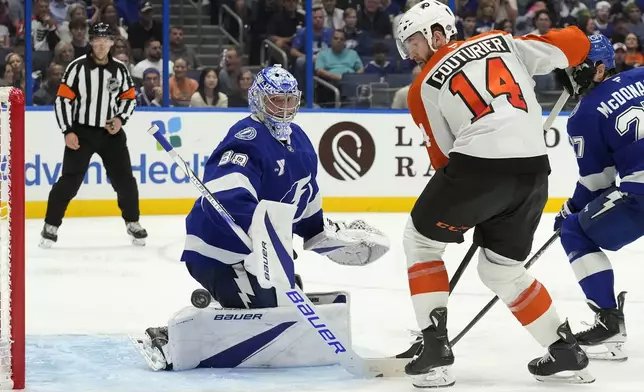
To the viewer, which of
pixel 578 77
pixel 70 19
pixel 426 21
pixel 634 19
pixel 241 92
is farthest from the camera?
pixel 634 19

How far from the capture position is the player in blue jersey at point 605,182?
338 centimetres

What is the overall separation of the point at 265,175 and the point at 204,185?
21 centimetres

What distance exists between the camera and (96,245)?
6.29 metres

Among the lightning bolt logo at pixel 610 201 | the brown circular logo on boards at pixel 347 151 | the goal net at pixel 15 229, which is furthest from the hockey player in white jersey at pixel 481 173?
the brown circular logo on boards at pixel 347 151

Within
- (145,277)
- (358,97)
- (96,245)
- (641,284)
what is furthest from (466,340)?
(358,97)

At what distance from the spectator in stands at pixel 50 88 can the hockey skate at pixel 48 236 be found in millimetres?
1645

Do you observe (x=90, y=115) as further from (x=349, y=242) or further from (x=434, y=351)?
(x=434, y=351)

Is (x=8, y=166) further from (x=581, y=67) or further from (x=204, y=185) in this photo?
(x=581, y=67)

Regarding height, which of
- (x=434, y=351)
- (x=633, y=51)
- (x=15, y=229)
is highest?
(x=15, y=229)

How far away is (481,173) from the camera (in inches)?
114

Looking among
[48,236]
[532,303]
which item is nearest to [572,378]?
[532,303]

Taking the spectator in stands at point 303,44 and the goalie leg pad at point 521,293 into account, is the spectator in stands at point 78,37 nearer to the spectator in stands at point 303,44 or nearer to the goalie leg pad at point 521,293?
the spectator in stands at point 303,44

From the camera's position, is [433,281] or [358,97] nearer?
[433,281]

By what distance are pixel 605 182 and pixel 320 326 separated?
3.48 ft
